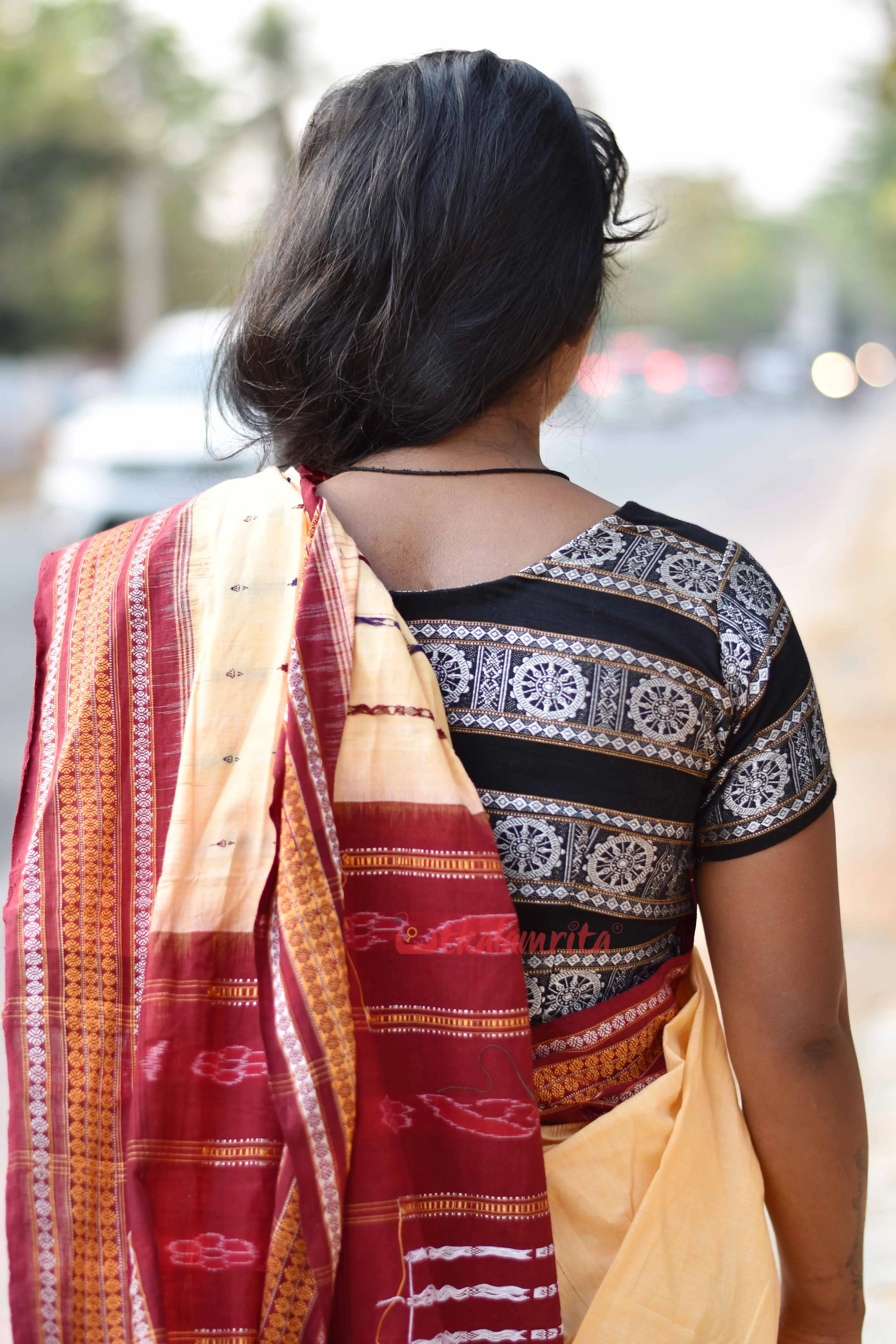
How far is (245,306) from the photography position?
1.25 metres

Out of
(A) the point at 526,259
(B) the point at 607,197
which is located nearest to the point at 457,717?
(A) the point at 526,259

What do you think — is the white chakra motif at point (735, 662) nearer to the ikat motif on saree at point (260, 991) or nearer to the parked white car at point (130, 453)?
the ikat motif on saree at point (260, 991)

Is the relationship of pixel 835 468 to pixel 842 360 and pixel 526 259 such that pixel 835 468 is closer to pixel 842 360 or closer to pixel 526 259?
pixel 526 259

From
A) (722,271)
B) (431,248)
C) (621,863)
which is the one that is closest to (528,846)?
(621,863)

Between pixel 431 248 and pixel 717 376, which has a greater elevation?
pixel 717 376

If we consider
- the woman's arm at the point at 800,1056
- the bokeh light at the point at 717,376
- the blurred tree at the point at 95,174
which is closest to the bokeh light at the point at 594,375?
the woman's arm at the point at 800,1056

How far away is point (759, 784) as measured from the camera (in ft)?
3.68

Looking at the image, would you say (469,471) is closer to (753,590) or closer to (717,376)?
(753,590)

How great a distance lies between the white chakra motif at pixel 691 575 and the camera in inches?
42.9

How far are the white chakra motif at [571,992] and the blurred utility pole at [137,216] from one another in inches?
934

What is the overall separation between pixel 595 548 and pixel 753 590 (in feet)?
0.47

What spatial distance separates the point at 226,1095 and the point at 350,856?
215 mm

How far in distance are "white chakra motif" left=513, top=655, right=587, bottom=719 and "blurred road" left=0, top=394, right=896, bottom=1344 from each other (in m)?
0.52

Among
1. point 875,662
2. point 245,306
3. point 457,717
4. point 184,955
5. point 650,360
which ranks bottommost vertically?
point 875,662
